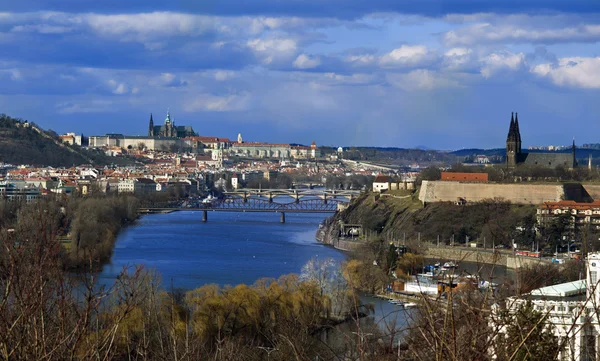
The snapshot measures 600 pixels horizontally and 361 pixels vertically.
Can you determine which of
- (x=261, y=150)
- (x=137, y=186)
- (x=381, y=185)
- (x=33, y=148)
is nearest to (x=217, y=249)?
(x=381, y=185)

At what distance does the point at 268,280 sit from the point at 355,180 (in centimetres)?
4820

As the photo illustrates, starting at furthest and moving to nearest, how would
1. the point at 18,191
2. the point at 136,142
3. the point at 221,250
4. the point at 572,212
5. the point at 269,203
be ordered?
the point at 136,142, the point at 269,203, the point at 18,191, the point at 572,212, the point at 221,250

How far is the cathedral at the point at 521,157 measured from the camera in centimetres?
3741

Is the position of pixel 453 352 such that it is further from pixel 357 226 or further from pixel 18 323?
pixel 357 226

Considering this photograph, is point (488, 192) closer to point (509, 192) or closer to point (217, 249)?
point (509, 192)

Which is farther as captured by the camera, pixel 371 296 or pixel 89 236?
pixel 89 236

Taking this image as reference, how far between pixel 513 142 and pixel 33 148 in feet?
122

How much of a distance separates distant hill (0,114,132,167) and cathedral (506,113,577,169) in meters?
34.1

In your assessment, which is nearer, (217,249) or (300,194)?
(217,249)

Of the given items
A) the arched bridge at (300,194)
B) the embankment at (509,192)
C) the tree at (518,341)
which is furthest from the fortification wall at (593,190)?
the tree at (518,341)

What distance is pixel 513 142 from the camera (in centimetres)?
3750

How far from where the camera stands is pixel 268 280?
1498 cm

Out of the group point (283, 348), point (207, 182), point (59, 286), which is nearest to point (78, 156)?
point (207, 182)

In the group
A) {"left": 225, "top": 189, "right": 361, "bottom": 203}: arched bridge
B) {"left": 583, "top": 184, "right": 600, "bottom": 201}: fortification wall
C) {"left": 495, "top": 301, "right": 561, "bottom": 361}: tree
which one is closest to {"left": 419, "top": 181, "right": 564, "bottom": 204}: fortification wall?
{"left": 583, "top": 184, "right": 600, "bottom": 201}: fortification wall
